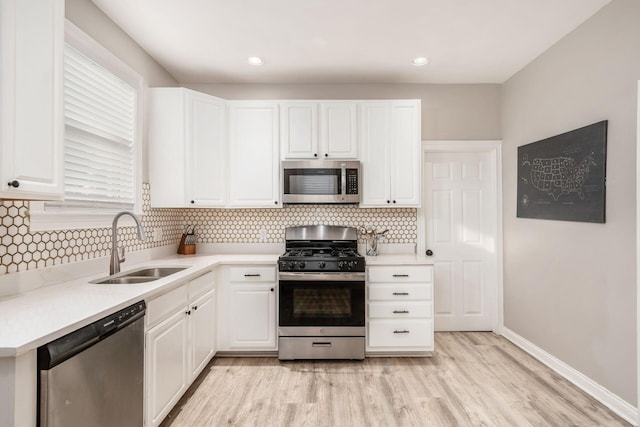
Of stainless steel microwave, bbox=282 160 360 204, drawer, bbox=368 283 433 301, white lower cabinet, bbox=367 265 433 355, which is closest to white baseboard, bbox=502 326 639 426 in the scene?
white lower cabinet, bbox=367 265 433 355

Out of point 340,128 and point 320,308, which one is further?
point 340,128

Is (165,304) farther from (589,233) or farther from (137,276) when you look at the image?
(589,233)

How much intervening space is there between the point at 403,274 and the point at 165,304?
1.96 m

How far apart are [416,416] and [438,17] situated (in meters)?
2.77

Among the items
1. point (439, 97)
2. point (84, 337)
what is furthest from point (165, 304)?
point (439, 97)

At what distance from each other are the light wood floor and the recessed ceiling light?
8.99 ft

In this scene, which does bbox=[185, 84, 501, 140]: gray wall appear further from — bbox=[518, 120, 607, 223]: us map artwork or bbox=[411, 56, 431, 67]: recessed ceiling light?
bbox=[518, 120, 607, 223]: us map artwork

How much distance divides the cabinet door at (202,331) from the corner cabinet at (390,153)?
1708mm

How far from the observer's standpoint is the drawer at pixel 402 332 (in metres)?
2.95

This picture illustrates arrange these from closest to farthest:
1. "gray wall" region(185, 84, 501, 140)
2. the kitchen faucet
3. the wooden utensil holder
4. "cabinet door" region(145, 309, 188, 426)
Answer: "cabinet door" region(145, 309, 188, 426), the kitchen faucet, the wooden utensil holder, "gray wall" region(185, 84, 501, 140)

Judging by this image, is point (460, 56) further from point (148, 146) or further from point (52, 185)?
point (52, 185)

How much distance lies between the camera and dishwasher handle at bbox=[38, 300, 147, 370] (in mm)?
1149

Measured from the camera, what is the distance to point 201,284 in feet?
8.44

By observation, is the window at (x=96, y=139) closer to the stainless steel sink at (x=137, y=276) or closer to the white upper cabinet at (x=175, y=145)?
the white upper cabinet at (x=175, y=145)
